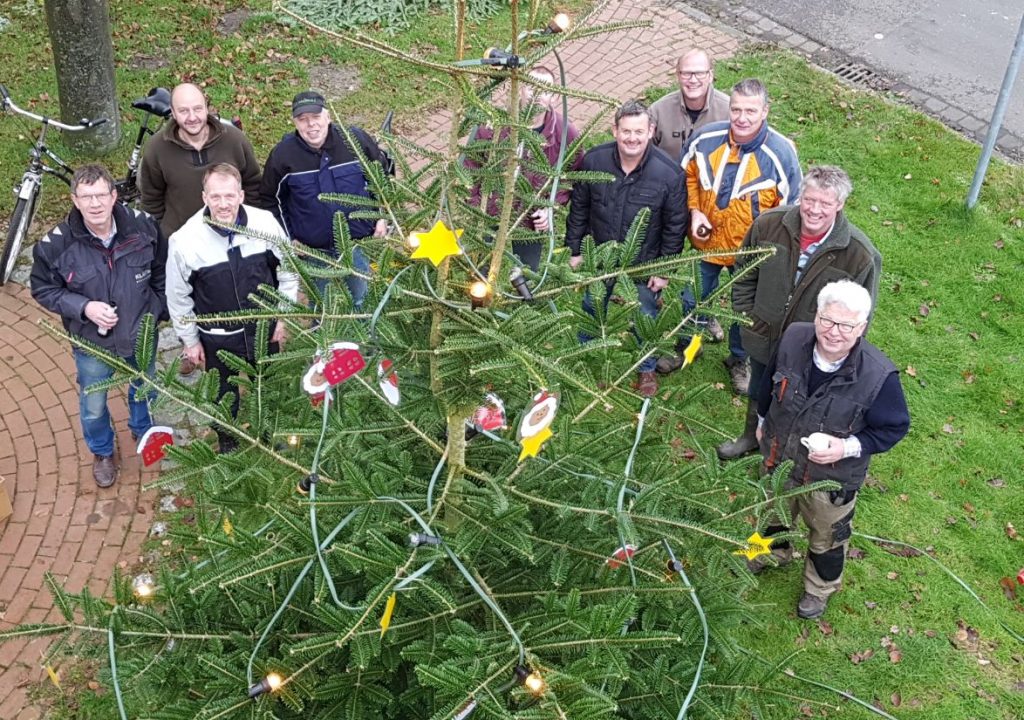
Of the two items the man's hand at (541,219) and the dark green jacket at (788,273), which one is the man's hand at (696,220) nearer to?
the dark green jacket at (788,273)

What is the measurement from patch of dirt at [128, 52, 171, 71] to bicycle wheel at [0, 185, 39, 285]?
117 inches

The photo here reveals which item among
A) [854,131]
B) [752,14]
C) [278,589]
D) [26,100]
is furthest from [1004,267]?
[26,100]

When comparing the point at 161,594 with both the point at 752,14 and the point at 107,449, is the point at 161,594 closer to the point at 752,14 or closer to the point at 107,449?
the point at 107,449

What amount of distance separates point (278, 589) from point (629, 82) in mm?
7693

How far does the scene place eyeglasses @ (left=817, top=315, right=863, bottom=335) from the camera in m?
4.27

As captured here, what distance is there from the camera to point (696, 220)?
19.9 ft

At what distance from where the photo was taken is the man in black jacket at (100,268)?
5.07 m

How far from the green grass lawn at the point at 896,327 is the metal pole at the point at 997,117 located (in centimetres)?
19

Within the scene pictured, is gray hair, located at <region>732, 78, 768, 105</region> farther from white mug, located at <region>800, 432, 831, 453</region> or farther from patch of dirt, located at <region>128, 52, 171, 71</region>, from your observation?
patch of dirt, located at <region>128, 52, 171, 71</region>

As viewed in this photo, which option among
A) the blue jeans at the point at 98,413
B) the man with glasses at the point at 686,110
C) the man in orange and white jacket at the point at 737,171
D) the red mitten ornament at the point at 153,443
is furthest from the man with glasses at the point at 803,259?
the blue jeans at the point at 98,413

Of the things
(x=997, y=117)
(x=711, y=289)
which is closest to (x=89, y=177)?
(x=711, y=289)

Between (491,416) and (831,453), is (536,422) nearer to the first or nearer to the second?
(491,416)

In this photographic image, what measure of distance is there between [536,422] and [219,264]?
296cm

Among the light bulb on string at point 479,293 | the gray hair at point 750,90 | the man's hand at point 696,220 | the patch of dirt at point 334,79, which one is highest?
the light bulb on string at point 479,293
